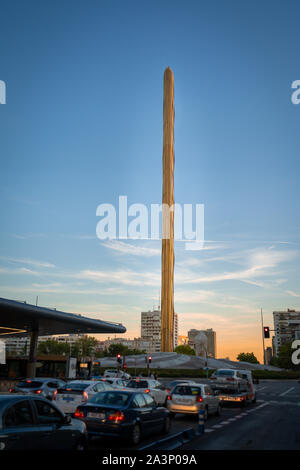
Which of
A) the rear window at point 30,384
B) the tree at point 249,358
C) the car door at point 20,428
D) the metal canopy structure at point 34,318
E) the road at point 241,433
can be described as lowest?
the tree at point 249,358

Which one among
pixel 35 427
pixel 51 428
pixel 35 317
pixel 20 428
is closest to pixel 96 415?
pixel 51 428

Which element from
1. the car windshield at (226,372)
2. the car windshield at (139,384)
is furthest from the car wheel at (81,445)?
the car windshield at (226,372)

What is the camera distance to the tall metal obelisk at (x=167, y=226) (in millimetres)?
84812

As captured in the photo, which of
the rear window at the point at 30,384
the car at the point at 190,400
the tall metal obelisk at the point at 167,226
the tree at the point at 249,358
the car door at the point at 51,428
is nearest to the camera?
the car door at the point at 51,428

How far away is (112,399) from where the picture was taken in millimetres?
11461

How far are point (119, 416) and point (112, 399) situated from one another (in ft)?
2.95

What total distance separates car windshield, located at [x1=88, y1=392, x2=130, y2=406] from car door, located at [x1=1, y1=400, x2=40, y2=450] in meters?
4.63

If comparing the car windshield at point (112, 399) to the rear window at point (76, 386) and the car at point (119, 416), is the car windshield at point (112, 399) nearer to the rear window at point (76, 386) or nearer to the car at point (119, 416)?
the car at point (119, 416)

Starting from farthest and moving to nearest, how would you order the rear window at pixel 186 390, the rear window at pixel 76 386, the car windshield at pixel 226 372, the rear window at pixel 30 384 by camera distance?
the car windshield at pixel 226 372
the rear window at pixel 30 384
the rear window at pixel 186 390
the rear window at pixel 76 386

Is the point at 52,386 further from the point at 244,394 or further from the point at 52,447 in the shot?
the point at 52,447

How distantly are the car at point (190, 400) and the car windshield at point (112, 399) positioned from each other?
5620 millimetres

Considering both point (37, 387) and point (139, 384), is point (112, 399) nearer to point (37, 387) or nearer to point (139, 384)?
point (37, 387)
